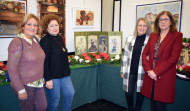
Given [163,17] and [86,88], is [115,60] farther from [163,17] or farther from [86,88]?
[163,17]

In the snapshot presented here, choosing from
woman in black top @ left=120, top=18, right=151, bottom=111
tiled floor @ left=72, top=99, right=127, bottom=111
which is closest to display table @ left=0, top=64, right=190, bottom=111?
tiled floor @ left=72, top=99, right=127, bottom=111

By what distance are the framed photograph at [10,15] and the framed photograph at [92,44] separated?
1449 mm

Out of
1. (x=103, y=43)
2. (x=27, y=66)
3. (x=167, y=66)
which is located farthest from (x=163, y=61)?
(x=103, y=43)

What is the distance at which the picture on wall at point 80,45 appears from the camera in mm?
3322

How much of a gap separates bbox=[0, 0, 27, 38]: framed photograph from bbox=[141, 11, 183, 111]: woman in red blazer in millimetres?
2129

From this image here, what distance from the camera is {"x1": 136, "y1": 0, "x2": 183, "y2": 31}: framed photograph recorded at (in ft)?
9.89

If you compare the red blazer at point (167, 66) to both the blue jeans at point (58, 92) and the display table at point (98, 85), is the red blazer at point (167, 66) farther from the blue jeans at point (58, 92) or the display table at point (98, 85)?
the blue jeans at point (58, 92)

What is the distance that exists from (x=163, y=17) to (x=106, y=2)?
2.75 meters

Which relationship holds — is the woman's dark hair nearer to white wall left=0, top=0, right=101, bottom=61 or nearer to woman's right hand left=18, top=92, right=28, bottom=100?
woman's right hand left=18, top=92, right=28, bottom=100

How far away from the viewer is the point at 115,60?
10.3 feet

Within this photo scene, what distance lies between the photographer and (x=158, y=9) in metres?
3.31

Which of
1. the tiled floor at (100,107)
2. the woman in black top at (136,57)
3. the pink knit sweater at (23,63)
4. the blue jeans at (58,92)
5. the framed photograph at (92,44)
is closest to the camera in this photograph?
the pink knit sweater at (23,63)

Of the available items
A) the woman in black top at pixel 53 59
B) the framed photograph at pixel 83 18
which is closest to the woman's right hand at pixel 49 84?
the woman in black top at pixel 53 59

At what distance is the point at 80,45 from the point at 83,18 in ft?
2.14
